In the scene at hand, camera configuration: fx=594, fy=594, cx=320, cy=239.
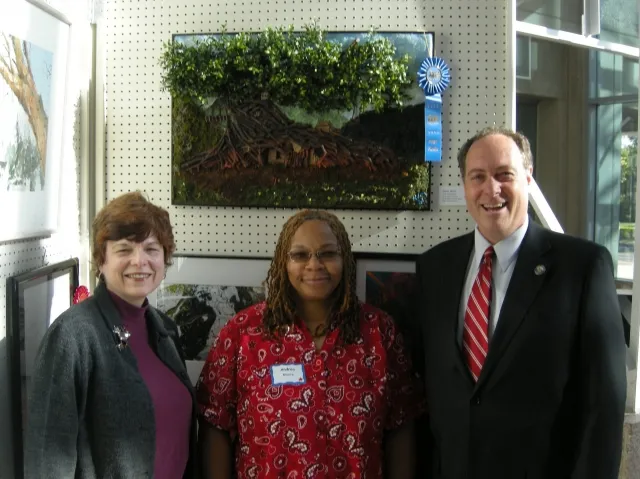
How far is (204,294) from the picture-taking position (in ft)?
7.98

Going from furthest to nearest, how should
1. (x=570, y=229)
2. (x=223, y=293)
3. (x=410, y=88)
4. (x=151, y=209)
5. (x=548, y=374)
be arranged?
(x=570, y=229), (x=223, y=293), (x=410, y=88), (x=151, y=209), (x=548, y=374)

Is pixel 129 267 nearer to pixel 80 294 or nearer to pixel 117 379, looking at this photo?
pixel 117 379

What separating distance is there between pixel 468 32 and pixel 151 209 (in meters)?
1.37

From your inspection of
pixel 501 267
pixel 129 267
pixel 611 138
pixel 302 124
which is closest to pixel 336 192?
pixel 302 124

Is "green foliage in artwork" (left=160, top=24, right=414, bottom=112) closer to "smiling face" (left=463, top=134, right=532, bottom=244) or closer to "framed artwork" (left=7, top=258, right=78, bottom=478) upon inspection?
"smiling face" (left=463, top=134, right=532, bottom=244)

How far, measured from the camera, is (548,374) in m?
1.59

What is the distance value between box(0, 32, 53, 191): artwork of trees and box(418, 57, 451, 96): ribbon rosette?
4.33 feet

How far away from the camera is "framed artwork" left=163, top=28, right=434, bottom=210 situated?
2199 mm

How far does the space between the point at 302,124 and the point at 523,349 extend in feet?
3.87

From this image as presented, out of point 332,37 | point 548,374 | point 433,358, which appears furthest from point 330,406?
point 332,37

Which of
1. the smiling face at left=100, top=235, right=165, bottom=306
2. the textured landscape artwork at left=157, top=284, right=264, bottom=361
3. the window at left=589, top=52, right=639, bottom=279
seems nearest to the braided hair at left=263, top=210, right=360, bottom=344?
the smiling face at left=100, top=235, right=165, bottom=306

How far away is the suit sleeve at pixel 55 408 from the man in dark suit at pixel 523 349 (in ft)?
3.33

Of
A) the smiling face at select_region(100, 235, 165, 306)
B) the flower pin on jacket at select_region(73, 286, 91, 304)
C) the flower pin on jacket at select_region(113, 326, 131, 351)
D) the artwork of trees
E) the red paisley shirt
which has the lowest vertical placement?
the red paisley shirt

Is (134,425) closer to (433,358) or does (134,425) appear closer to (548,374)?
(433,358)
